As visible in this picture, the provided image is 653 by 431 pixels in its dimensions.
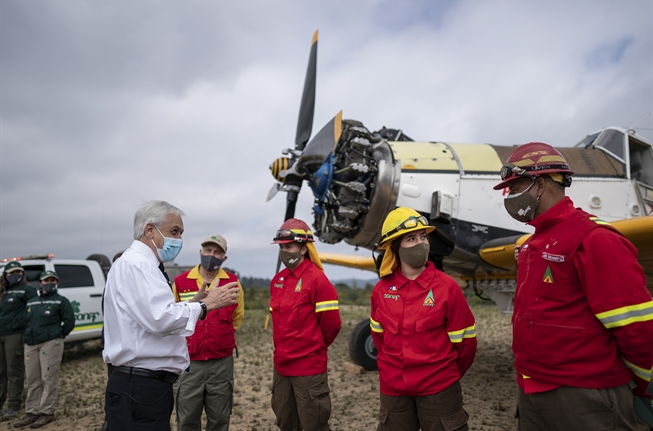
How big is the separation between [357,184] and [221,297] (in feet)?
11.0

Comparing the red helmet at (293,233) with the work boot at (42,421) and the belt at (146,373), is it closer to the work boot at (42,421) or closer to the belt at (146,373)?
the belt at (146,373)

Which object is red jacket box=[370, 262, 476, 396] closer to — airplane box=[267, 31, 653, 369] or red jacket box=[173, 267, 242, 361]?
red jacket box=[173, 267, 242, 361]

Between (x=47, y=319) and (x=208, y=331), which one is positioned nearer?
(x=208, y=331)

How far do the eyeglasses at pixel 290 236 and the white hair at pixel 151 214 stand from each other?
1235mm

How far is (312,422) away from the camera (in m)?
3.33

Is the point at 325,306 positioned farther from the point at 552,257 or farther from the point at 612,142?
the point at 612,142

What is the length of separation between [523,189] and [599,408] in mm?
1054

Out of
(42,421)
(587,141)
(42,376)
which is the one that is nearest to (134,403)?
(42,421)

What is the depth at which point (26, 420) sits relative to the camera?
5129 millimetres

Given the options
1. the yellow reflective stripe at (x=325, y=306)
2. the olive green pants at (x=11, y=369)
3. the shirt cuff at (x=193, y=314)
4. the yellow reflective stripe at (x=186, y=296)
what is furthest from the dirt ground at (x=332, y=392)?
the shirt cuff at (x=193, y=314)

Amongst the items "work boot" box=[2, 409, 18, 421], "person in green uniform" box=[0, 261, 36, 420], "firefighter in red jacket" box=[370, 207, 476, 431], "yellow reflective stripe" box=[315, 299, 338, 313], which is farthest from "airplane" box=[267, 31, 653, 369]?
"work boot" box=[2, 409, 18, 421]

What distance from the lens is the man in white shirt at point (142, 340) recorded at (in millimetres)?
2336

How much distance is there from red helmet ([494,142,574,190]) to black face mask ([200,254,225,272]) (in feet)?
9.22

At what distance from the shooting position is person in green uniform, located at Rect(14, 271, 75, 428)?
17.1 feet
